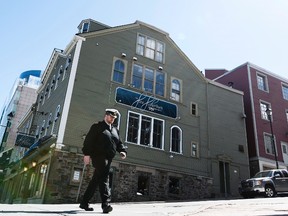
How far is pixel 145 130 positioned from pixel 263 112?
13.9 metres

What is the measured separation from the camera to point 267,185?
16969 millimetres

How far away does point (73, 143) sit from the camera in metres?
16.8

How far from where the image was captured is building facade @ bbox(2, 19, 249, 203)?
17.0 meters

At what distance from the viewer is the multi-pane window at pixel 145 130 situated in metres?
19.1

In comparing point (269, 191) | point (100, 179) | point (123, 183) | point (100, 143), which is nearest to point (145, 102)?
point (123, 183)

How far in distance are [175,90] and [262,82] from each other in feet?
39.2

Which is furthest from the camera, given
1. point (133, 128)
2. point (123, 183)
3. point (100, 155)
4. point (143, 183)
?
point (133, 128)

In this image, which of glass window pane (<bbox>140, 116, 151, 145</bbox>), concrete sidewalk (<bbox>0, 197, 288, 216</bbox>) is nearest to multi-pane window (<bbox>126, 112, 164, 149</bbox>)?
glass window pane (<bbox>140, 116, 151, 145</bbox>)

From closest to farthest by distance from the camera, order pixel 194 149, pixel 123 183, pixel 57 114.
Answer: pixel 123 183 < pixel 57 114 < pixel 194 149

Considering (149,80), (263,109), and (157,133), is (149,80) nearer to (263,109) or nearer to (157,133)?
(157,133)

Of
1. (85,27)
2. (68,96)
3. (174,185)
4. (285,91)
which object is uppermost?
(285,91)

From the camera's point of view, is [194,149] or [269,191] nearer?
[269,191]

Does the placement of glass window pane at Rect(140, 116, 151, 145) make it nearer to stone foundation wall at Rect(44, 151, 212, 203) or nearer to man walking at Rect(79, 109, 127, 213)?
stone foundation wall at Rect(44, 151, 212, 203)

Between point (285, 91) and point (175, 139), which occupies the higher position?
point (285, 91)
